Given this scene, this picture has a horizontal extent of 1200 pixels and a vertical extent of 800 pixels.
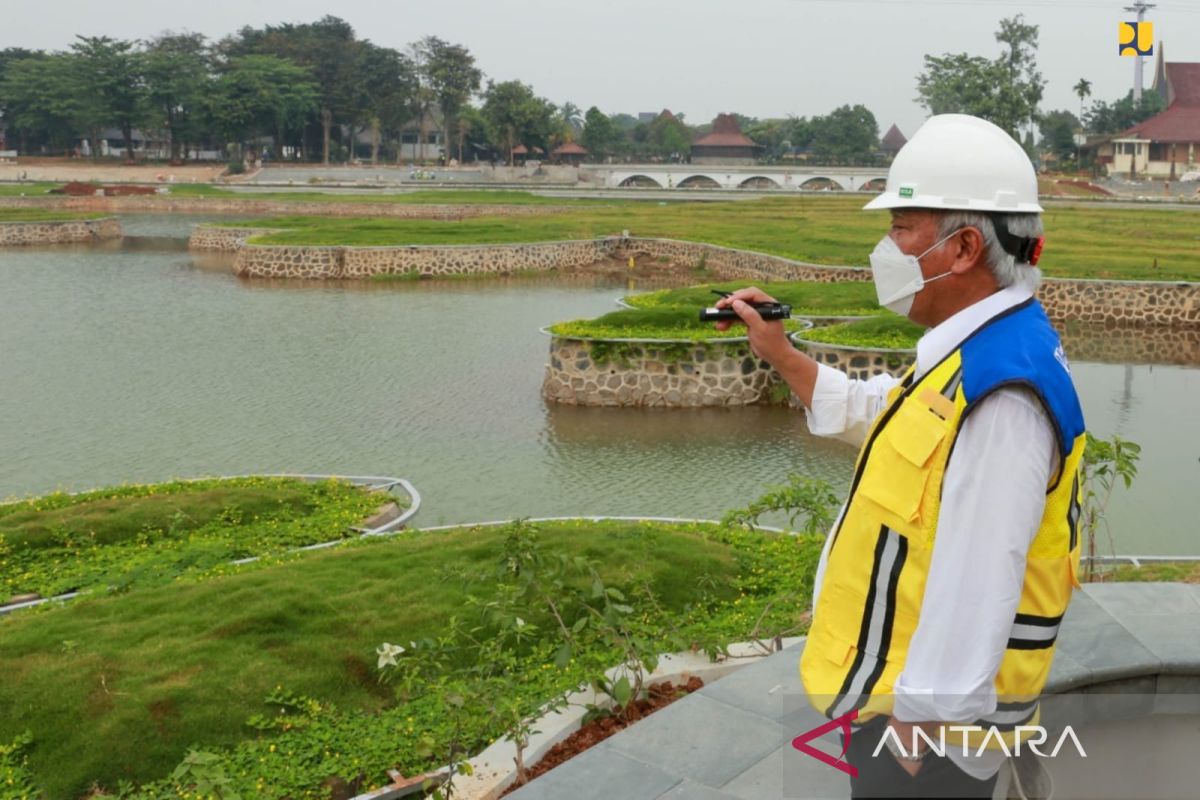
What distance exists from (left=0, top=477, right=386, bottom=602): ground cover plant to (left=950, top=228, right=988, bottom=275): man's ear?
18.6ft

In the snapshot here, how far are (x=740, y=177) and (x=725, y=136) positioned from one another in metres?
12.3

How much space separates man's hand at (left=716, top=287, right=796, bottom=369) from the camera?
2.68 metres

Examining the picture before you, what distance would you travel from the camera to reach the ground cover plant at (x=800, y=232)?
23.8 m

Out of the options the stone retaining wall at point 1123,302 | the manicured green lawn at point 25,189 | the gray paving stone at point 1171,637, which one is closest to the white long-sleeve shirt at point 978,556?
the gray paving stone at point 1171,637

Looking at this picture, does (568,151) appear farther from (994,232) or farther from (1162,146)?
(994,232)

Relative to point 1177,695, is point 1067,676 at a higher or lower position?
higher

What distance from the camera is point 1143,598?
4098 mm

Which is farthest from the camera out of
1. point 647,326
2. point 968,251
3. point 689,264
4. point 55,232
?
point 55,232

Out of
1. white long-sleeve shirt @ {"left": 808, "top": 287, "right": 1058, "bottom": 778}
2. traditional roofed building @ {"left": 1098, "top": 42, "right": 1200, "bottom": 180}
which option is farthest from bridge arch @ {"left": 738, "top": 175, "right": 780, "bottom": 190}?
white long-sleeve shirt @ {"left": 808, "top": 287, "right": 1058, "bottom": 778}

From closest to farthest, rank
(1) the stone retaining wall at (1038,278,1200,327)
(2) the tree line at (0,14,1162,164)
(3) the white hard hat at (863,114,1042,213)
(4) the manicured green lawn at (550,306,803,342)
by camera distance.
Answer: (3) the white hard hat at (863,114,1042,213), (4) the manicured green lawn at (550,306,803,342), (1) the stone retaining wall at (1038,278,1200,327), (2) the tree line at (0,14,1162,164)

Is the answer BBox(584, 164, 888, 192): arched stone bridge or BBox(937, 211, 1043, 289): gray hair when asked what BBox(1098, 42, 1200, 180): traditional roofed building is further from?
BBox(937, 211, 1043, 289): gray hair

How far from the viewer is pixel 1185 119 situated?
66438mm

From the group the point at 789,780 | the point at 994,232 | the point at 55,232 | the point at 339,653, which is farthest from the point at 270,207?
the point at 994,232

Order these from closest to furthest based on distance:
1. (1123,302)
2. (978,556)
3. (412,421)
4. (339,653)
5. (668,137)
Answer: (978,556), (339,653), (412,421), (1123,302), (668,137)
